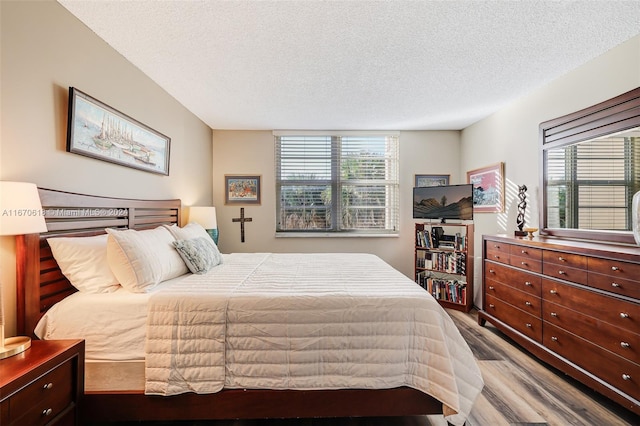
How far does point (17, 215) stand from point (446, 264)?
400 cm

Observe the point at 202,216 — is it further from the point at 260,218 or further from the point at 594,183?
the point at 594,183

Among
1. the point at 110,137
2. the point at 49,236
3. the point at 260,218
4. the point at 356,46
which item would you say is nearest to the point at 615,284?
the point at 356,46

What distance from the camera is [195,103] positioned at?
3.21m

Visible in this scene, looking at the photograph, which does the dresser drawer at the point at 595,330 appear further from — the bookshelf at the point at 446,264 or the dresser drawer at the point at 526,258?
the bookshelf at the point at 446,264

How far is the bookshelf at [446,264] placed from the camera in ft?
11.5

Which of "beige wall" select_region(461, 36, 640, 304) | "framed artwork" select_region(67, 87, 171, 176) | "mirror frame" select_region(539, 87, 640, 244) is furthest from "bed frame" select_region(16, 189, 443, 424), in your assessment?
"beige wall" select_region(461, 36, 640, 304)

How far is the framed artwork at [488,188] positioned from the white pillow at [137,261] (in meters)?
3.58

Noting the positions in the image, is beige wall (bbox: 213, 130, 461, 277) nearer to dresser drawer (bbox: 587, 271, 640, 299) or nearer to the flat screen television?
the flat screen television

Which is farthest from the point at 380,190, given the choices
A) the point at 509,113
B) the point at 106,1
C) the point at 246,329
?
the point at 106,1

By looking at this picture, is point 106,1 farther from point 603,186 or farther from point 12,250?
point 603,186

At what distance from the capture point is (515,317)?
2.49 meters

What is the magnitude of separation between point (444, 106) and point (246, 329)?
3.22 m

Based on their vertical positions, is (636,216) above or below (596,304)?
above

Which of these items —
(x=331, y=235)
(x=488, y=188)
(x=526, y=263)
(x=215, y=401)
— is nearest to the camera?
(x=215, y=401)
